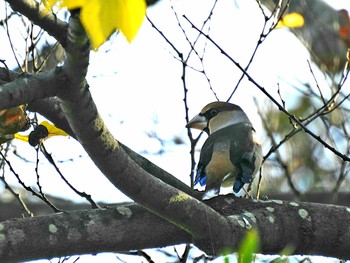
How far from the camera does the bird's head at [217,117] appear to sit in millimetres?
5469

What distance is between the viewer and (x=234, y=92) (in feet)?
15.7

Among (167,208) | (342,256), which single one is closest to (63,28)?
(167,208)

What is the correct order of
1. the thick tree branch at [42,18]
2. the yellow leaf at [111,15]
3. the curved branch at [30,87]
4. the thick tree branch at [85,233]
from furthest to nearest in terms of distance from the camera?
the thick tree branch at [85,233] < the curved branch at [30,87] < the thick tree branch at [42,18] < the yellow leaf at [111,15]

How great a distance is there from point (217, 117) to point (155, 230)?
7.38 feet

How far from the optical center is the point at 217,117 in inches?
218

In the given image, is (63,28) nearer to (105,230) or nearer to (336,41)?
(105,230)

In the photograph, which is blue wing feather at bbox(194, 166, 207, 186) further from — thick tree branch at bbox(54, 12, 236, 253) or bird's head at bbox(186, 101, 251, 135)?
thick tree branch at bbox(54, 12, 236, 253)

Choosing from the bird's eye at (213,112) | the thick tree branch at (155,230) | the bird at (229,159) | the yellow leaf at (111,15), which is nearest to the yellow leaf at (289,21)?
the bird at (229,159)

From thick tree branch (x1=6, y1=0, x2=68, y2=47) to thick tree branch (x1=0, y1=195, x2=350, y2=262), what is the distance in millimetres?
943

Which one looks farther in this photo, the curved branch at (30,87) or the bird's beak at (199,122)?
the bird's beak at (199,122)

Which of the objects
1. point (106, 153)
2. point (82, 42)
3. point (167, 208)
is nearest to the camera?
point (82, 42)

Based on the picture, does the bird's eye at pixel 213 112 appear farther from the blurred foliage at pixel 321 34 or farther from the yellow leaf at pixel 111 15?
the yellow leaf at pixel 111 15

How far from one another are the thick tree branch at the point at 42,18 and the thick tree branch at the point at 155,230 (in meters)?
0.94

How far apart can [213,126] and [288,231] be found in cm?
202
